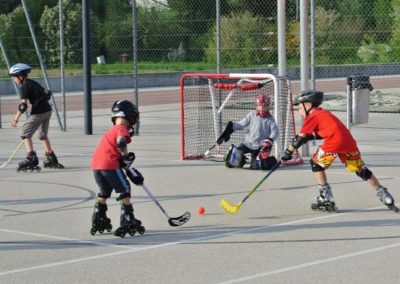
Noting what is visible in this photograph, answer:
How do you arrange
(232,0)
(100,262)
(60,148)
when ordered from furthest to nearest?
1. (232,0)
2. (60,148)
3. (100,262)

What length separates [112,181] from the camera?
1027 centimetres

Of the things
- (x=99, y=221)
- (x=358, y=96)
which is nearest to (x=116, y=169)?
(x=99, y=221)

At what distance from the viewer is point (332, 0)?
31.5m

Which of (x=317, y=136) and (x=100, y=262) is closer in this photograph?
(x=100, y=262)

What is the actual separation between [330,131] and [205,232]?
1980mm

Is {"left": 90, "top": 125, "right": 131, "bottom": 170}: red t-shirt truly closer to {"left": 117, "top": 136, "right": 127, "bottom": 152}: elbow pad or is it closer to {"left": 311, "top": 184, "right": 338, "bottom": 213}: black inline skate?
{"left": 117, "top": 136, "right": 127, "bottom": 152}: elbow pad

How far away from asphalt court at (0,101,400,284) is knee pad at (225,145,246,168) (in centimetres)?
19

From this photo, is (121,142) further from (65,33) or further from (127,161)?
(65,33)

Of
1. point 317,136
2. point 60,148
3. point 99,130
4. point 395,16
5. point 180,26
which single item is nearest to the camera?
point 317,136

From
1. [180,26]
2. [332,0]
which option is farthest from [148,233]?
[332,0]

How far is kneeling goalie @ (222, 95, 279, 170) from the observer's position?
592 inches

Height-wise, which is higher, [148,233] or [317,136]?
[317,136]

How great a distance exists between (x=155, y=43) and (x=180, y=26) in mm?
2178

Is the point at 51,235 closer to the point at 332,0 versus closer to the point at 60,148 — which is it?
the point at 60,148
